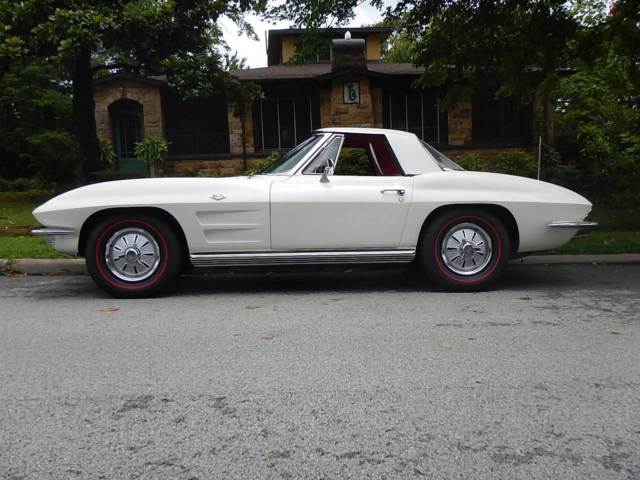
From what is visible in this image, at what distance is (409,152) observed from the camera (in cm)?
618

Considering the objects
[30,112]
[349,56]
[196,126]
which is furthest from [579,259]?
[30,112]

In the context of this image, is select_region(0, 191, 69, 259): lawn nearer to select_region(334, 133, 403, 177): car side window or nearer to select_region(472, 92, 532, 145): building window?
select_region(334, 133, 403, 177): car side window

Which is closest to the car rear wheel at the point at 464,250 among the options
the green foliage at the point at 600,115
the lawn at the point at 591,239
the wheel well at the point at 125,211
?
the wheel well at the point at 125,211

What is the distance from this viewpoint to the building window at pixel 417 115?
20.8 meters

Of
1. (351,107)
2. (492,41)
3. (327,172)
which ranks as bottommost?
(327,172)

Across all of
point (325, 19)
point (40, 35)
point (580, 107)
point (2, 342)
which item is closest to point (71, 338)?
point (2, 342)

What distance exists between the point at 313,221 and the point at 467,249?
57.0 inches

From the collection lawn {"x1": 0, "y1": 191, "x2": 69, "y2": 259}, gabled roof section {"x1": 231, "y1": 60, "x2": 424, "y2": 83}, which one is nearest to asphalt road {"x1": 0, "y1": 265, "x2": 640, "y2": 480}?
lawn {"x1": 0, "y1": 191, "x2": 69, "y2": 259}

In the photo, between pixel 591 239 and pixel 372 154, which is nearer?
pixel 372 154

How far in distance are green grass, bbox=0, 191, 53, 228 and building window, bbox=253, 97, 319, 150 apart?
7097mm

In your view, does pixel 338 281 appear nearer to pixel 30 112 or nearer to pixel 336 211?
pixel 336 211

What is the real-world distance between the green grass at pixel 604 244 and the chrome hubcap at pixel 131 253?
15.8 feet

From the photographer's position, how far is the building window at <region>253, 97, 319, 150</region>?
68.6 feet

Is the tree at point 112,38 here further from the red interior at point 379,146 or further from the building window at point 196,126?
the red interior at point 379,146
